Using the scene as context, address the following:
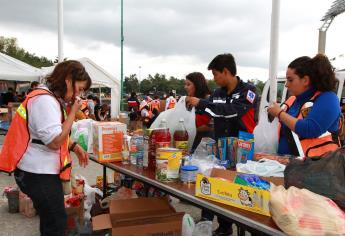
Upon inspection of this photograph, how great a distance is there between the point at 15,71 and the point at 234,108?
9.78 meters

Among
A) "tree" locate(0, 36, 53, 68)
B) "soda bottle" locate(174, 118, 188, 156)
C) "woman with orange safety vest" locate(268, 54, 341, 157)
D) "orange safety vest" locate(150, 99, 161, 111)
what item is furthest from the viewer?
"tree" locate(0, 36, 53, 68)

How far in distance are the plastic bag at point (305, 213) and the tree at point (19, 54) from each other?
50.3 meters

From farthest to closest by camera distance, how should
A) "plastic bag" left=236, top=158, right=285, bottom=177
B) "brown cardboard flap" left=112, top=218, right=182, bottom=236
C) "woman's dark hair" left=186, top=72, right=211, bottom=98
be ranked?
"woman's dark hair" left=186, top=72, right=211, bottom=98
"brown cardboard flap" left=112, top=218, right=182, bottom=236
"plastic bag" left=236, top=158, right=285, bottom=177

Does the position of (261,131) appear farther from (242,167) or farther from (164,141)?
(164,141)

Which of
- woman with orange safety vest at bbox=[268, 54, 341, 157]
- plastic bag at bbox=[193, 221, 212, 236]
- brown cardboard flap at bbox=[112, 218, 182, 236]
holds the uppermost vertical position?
woman with orange safety vest at bbox=[268, 54, 341, 157]

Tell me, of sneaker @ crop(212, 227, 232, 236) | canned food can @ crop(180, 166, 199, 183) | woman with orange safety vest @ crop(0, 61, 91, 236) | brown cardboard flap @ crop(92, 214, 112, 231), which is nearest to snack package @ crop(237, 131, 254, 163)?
canned food can @ crop(180, 166, 199, 183)

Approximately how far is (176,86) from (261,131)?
60559 mm

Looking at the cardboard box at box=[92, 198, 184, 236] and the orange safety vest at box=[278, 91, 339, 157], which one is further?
the cardboard box at box=[92, 198, 184, 236]

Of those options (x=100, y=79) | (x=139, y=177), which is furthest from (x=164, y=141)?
(x=100, y=79)

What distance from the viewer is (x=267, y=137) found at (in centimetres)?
246

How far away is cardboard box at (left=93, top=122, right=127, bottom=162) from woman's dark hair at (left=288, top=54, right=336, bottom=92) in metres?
1.40

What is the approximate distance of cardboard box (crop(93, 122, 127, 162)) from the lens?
2748 millimetres

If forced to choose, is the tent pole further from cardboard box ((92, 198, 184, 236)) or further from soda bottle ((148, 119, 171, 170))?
cardboard box ((92, 198, 184, 236))

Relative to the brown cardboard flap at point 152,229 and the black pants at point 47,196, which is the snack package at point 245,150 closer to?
the brown cardboard flap at point 152,229
